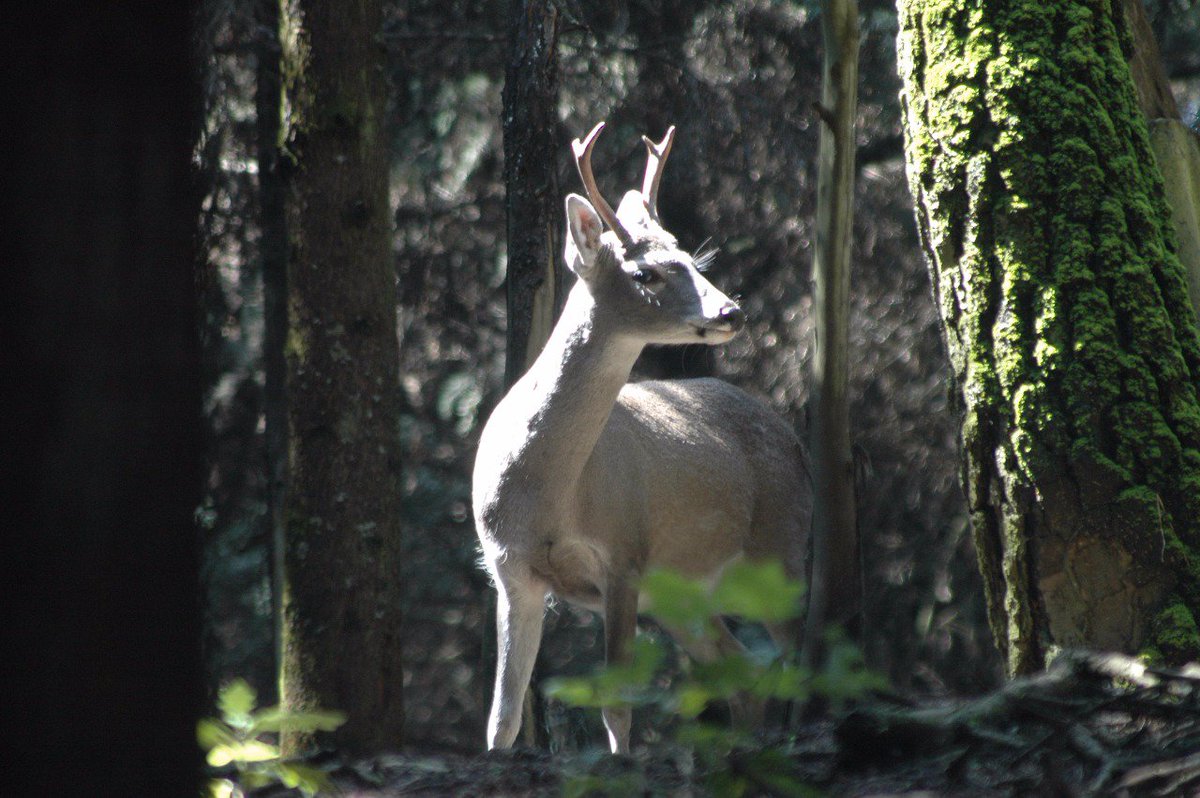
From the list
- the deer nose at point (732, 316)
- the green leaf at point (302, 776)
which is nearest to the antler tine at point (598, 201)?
the deer nose at point (732, 316)

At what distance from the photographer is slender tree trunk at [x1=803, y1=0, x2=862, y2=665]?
5.91 meters

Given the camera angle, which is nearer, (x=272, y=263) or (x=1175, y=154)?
(x=1175, y=154)

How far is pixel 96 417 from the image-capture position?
5.40 feet

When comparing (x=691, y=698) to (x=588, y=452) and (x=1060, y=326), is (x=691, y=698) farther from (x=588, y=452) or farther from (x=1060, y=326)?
(x=588, y=452)

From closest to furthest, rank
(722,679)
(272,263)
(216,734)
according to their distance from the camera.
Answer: (722,679) < (216,734) < (272,263)

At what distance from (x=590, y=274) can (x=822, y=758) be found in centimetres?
367

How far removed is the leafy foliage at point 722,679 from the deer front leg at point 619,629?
3.95m

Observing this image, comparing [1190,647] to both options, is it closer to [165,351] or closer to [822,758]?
[822,758]

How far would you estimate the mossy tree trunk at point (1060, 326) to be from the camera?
380 centimetres

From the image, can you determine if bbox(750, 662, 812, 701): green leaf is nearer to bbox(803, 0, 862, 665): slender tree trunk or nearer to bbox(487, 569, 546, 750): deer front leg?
bbox(803, 0, 862, 665): slender tree trunk

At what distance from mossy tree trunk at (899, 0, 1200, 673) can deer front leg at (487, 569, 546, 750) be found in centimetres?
283

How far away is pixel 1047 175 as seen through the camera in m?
4.05

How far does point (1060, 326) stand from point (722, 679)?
2.19m

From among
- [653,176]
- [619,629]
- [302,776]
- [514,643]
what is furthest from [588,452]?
[302,776]
